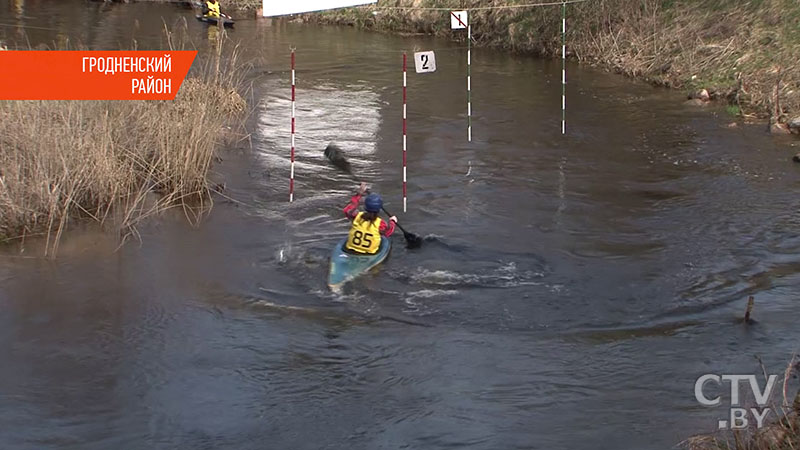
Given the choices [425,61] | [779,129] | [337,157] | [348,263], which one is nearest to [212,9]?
[337,157]

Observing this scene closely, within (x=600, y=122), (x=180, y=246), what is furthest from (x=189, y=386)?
(x=600, y=122)

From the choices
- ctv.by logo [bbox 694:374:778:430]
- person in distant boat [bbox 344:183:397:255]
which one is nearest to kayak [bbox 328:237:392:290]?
person in distant boat [bbox 344:183:397:255]

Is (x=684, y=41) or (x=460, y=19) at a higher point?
(x=460, y=19)

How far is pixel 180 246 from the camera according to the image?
1120 centimetres

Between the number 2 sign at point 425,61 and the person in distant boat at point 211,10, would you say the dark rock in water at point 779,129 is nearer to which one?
the number 2 sign at point 425,61

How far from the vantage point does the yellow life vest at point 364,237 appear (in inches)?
410

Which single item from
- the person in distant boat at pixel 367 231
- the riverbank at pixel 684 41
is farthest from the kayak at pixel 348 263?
the riverbank at pixel 684 41

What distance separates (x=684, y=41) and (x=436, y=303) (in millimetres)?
13061

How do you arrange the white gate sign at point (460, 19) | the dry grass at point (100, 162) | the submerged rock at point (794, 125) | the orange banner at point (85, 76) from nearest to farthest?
the dry grass at point (100, 162), the orange banner at point (85, 76), the white gate sign at point (460, 19), the submerged rock at point (794, 125)

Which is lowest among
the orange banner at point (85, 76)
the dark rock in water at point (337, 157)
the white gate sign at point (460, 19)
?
the dark rock in water at point (337, 157)

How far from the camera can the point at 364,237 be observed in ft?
34.2

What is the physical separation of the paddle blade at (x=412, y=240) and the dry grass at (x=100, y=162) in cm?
285

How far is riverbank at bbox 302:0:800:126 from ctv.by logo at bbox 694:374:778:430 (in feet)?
32.8

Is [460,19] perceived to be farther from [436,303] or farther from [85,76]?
[436,303]
